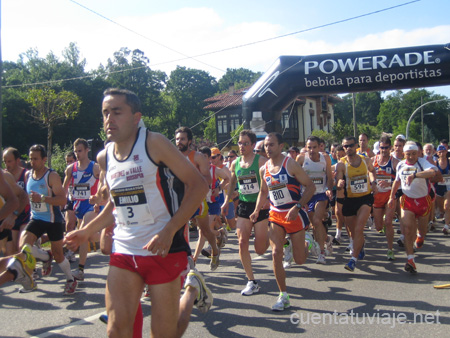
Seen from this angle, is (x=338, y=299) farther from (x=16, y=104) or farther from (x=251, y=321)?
(x=16, y=104)

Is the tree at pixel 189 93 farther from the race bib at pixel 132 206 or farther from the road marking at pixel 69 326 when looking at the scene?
the race bib at pixel 132 206

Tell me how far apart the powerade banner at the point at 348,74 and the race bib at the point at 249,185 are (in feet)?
19.5

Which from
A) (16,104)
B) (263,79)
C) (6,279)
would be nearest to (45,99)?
(16,104)

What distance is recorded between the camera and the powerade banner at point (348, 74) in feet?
37.9

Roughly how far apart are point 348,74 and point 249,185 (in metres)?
6.52

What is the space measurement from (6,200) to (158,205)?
77.1 inches

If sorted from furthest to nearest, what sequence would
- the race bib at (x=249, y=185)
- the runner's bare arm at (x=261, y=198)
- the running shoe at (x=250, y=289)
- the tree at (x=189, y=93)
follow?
the tree at (x=189, y=93) → the race bib at (x=249, y=185) → the runner's bare arm at (x=261, y=198) → the running shoe at (x=250, y=289)

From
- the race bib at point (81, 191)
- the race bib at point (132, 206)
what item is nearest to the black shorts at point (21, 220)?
the race bib at point (81, 191)

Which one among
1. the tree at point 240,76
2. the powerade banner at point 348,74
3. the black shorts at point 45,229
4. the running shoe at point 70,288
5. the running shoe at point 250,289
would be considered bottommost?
the running shoe at point 250,289

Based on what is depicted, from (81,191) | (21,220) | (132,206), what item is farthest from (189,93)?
(132,206)

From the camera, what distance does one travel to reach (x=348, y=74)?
1190cm

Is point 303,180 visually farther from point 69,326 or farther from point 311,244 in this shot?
point 69,326

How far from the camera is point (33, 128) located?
5050 cm

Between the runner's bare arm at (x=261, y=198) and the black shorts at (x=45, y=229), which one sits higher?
the runner's bare arm at (x=261, y=198)
